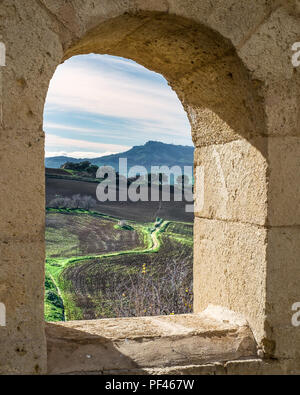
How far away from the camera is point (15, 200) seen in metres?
2.02

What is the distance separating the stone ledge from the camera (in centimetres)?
225

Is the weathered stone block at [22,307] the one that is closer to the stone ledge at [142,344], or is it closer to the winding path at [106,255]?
the stone ledge at [142,344]

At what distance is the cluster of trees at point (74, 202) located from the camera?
28.0 feet

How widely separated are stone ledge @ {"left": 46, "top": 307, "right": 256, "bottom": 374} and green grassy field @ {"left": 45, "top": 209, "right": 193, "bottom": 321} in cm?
329

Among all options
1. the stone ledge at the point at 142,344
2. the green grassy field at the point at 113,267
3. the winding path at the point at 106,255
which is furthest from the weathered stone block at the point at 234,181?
the winding path at the point at 106,255

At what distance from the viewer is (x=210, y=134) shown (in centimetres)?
300

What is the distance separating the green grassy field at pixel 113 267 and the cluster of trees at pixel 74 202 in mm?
128

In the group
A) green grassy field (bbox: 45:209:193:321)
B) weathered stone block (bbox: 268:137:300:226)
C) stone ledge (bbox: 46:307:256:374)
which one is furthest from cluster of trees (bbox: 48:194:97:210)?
weathered stone block (bbox: 268:137:300:226)

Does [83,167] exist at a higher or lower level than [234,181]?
higher

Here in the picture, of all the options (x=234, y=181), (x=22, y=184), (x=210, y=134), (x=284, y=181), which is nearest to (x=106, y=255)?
(x=210, y=134)

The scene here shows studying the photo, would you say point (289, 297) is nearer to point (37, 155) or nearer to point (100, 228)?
point (37, 155)

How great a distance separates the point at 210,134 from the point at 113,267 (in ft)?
14.8

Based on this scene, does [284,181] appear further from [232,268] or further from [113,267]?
[113,267]

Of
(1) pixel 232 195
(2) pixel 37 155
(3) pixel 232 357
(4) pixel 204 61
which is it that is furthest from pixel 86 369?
(4) pixel 204 61
